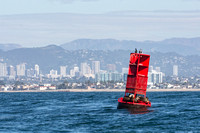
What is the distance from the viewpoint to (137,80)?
10212 centimetres

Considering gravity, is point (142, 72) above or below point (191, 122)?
above

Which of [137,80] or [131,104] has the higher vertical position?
[137,80]

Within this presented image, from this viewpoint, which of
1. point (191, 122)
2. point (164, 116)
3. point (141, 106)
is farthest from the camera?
point (141, 106)

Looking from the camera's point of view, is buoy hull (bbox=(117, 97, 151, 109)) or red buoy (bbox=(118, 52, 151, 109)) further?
red buoy (bbox=(118, 52, 151, 109))

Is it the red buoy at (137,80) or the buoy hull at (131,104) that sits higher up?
the red buoy at (137,80)

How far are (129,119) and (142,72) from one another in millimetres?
20474

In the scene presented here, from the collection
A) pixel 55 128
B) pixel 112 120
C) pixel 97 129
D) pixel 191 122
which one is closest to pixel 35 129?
pixel 55 128

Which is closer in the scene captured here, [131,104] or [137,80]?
[131,104]

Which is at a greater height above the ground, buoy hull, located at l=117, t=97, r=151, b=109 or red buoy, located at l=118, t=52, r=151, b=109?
red buoy, located at l=118, t=52, r=151, b=109

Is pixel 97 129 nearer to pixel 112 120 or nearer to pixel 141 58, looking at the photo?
pixel 112 120

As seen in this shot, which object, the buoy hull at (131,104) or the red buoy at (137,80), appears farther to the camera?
the red buoy at (137,80)

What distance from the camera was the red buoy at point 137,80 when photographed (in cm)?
9950

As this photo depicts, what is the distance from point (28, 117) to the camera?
90.8m

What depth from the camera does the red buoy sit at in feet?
326
